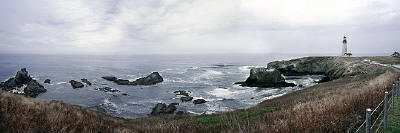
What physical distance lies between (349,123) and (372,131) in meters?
0.61

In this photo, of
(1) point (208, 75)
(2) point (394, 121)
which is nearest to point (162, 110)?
(2) point (394, 121)

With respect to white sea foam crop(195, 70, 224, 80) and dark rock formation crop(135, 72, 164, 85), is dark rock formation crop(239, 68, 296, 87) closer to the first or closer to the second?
white sea foam crop(195, 70, 224, 80)

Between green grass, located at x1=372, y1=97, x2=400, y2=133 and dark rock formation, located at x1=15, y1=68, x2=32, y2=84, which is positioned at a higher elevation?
green grass, located at x1=372, y1=97, x2=400, y2=133

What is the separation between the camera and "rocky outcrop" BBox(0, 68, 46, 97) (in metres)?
41.1

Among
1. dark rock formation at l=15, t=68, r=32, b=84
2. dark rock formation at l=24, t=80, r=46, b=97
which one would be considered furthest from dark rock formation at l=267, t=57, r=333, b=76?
dark rock formation at l=15, t=68, r=32, b=84

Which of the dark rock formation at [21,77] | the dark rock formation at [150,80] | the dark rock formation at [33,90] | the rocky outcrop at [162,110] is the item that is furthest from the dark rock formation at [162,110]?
the dark rock formation at [21,77]

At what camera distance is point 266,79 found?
4406 cm

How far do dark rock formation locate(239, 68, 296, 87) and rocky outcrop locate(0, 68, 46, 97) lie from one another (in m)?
40.7

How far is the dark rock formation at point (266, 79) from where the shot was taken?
141ft

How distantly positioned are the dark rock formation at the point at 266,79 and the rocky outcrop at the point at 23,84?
40.7 metres

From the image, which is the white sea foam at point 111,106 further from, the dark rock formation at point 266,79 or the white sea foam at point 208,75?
the white sea foam at point 208,75

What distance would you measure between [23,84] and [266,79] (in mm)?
52176

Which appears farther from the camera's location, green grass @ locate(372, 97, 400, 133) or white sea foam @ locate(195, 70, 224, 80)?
white sea foam @ locate(195, 70, 224, 80)

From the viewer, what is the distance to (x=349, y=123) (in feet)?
21.9
